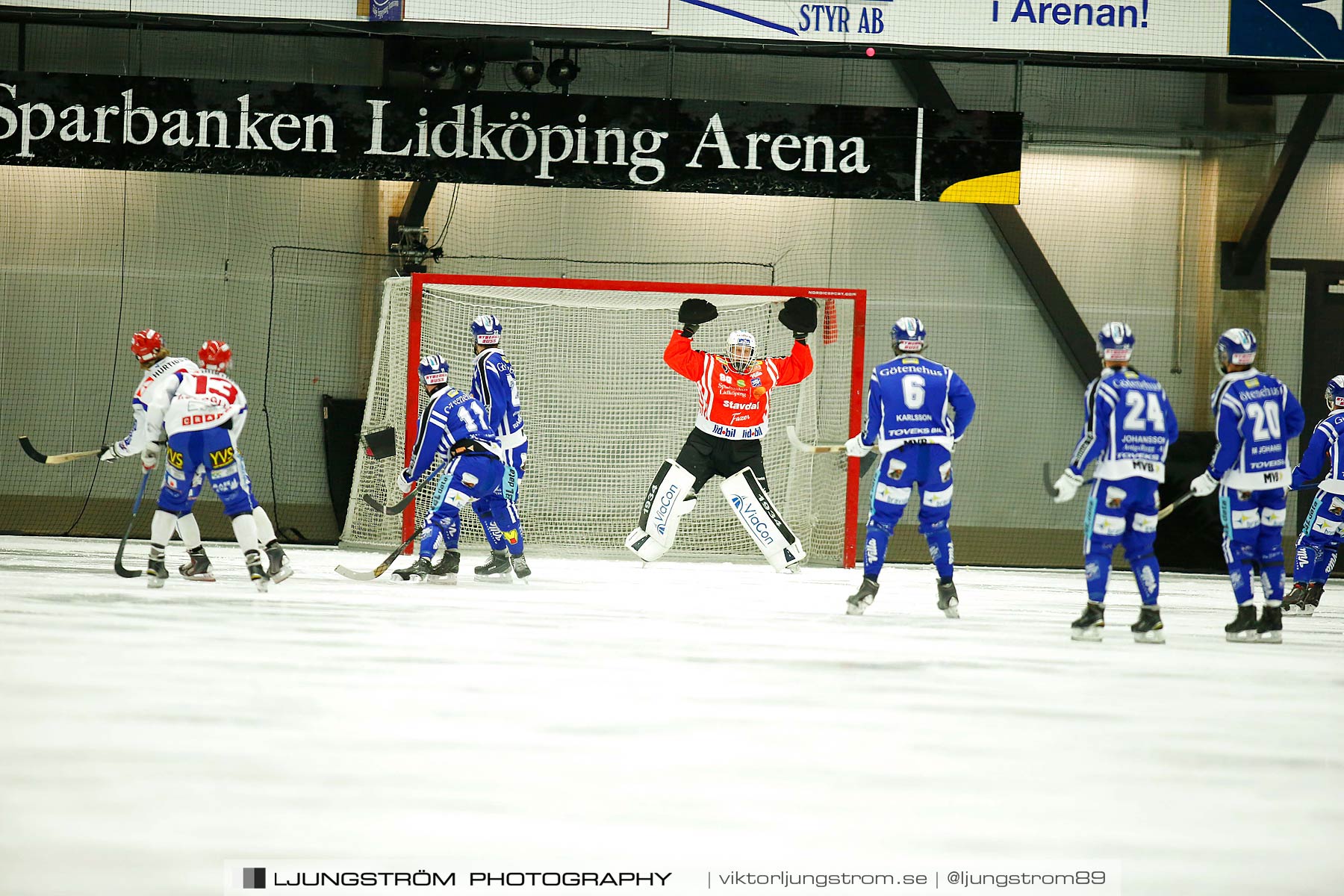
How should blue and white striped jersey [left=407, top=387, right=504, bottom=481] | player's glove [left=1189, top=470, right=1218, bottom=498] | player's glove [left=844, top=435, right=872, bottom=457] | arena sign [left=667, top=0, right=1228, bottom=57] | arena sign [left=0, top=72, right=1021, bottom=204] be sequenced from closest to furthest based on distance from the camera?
1. player's glove [left=1189, top=470, right=1218, bottom=498]
2. player's glove [left=844, top=435, right=872, bottom=457]
3. blue and white striped jersey [left=407, top=387, right=504, bottom=481]
4. arena sign [left=0, top=72, right=1021, bottom=204]
5. arena sign [left=667, top=0, right=1228, bottom=57]

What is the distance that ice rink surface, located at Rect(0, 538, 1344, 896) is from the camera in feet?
8.75

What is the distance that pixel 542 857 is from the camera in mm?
2566

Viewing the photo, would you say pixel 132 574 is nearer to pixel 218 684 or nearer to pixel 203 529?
pixel 218 684

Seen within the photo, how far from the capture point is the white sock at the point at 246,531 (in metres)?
6.77

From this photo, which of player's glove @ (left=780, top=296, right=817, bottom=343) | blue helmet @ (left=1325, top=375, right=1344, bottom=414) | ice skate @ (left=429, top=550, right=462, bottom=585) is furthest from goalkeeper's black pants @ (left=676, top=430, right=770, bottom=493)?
blue helmet @ (left=1325, top=375, right=1344, bottom=414)

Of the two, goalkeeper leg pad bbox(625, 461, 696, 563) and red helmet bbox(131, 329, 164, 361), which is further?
goalkeeper leg pad bbox(625, 461, 696, 563)

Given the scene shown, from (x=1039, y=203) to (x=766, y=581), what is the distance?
6.85 meters

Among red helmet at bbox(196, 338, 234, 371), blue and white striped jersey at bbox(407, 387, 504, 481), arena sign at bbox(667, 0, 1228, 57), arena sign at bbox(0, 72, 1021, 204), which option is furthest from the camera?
arena sign at bbox(667, 0, 1228, 57)

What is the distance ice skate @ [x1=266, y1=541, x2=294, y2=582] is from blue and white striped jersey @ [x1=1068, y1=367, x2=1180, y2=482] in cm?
416

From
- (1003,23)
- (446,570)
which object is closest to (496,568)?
(446,570)

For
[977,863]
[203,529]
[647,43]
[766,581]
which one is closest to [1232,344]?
[766,581]

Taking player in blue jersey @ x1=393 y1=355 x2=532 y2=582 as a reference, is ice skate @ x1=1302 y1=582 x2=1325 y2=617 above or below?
below

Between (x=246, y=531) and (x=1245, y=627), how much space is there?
5.13 meters

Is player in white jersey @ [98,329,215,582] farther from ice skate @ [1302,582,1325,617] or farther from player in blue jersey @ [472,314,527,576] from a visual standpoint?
ice skate @ [1302,582,1325,617]
